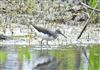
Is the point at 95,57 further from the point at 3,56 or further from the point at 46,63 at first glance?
the point at 3,56

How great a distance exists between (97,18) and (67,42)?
9.16 ft

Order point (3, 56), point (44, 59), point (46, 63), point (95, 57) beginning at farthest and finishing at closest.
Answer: point (95, 57) < point (3, 56) < point (44, 59) < point (46, 63)

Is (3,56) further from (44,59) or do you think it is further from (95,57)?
(95,57)

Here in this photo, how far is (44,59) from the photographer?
9.35m

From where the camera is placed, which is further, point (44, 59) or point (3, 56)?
point (3, 56)

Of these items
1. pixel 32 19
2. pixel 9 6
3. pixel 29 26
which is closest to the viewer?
pixel 29 26

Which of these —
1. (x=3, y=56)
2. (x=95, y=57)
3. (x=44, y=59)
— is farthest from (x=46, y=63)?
(x=95, y=57)

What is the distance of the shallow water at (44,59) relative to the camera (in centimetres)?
→ 830

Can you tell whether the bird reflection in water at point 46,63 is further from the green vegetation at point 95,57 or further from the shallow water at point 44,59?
the green vegetation at point 95,57

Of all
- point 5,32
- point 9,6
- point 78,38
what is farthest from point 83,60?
point 9,6

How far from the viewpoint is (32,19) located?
14867 mm

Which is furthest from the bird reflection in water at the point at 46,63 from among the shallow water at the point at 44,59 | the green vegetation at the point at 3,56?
the green vegetation at the point at 3,56

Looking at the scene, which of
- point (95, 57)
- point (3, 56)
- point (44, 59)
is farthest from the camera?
point (95, 57)

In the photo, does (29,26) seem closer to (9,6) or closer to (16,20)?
(16,20)
